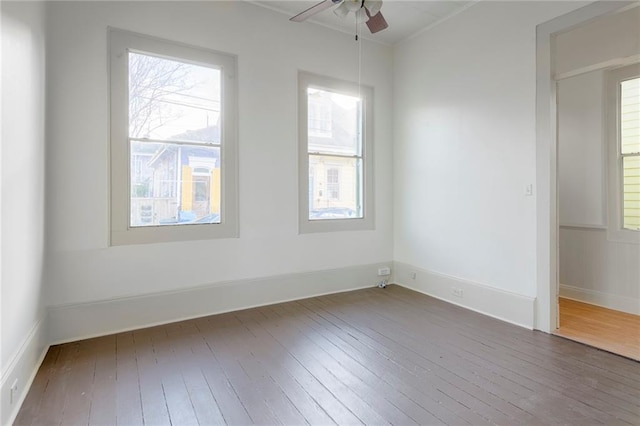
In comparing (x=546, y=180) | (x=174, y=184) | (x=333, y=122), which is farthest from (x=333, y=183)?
(x=546, y=180)

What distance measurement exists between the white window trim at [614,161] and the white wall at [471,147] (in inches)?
52.2

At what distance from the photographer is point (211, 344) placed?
2.83 metres

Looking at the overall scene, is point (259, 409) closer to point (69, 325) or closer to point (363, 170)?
point (69, 325)

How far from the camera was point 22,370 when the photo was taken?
2092 mm

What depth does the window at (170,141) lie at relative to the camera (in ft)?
10.1

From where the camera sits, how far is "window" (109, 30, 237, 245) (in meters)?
3.09

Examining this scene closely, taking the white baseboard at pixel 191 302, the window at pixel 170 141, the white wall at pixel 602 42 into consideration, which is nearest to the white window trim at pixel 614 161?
the white wall at pixel 602 42

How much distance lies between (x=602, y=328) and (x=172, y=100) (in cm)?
467

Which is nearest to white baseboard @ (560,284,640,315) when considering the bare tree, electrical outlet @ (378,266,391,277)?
electrical outlet @ (378,266,391,277)

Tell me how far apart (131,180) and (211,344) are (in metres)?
1.69

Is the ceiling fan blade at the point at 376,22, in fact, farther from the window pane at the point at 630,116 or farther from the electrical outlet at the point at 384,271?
the electrical outlet at the point at 384,271

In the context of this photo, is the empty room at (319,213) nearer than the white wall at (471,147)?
Yes

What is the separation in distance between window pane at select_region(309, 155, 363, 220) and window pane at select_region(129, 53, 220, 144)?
130 centimetres

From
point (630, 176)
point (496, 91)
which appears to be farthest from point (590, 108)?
point (496, 91)
